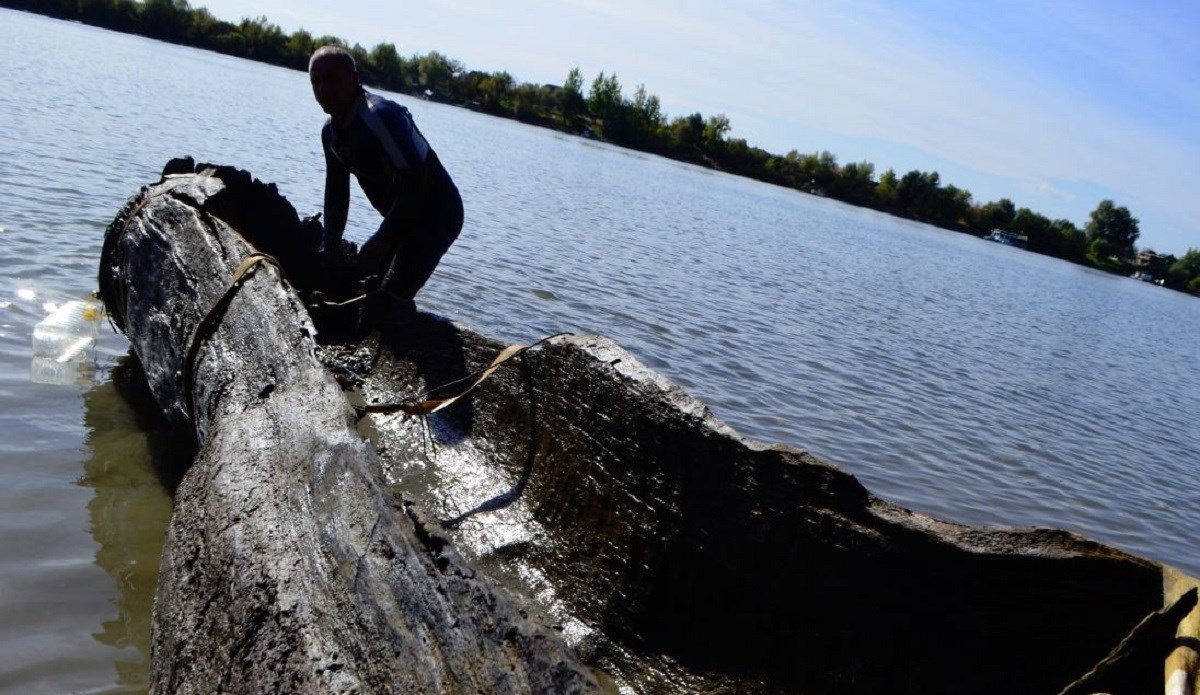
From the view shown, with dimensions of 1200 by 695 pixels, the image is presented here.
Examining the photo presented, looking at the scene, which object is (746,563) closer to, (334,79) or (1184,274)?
(334,79)

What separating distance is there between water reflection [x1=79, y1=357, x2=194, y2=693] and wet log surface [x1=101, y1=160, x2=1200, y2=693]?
0.37m

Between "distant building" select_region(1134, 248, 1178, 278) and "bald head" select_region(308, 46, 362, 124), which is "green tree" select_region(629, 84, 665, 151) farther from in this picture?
"bald head" select_region(308, 46, 362, 124)

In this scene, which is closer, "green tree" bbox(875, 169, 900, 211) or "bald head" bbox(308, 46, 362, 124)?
"bald head" bbox(308, 46, 362, 124)

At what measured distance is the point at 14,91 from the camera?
1686 centimetres

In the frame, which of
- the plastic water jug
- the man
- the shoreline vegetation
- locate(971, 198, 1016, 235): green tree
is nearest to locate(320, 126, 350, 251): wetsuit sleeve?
the man

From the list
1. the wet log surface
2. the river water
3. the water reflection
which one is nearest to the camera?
the wet log surface

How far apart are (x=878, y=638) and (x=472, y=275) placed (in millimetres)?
8283

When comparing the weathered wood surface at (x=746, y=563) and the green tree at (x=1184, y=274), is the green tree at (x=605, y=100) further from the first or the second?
the weathered wood surface at (x=746, y=563)

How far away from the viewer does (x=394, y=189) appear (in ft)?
17.1

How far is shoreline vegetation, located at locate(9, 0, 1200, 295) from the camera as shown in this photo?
83.9 metres

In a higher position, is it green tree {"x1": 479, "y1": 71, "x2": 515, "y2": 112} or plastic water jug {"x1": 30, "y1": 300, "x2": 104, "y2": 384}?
green tree {"x1": 479, "y1": 71, "x2": 515, "y2": 112}

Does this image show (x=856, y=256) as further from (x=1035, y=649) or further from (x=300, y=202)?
(x=1035, y=649)

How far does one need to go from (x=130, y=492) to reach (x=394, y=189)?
2.23 meters

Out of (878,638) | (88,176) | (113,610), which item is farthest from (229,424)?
(88,176)
